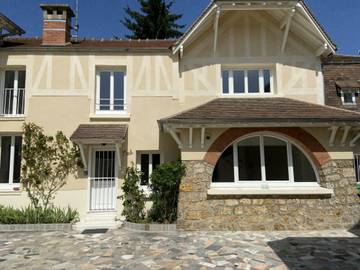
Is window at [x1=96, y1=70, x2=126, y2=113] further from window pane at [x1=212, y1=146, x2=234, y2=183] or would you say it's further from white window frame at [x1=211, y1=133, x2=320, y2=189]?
white window frame at [x1=211, y1=133, x2=320, y2=189]

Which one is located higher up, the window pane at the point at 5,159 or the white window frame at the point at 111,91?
the white window frame at the point at 111,91

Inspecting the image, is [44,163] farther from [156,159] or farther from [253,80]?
[253,80]

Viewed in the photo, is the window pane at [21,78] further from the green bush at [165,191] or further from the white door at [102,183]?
the green bush at [165,191]

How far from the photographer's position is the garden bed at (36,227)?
31.8 feet

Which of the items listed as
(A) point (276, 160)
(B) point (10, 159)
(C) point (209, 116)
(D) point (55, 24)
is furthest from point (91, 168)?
(A) point (276, 160)

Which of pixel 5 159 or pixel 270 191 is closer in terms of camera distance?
pixel 270 191

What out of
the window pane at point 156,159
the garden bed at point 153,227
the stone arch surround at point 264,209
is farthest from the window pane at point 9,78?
the stone arch surround at point 264,209

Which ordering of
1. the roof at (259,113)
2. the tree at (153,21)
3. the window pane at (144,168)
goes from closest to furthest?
the roof at (259,113) < the window pane at (144,168) < the tree at (153,21)

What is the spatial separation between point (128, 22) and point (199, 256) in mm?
27000

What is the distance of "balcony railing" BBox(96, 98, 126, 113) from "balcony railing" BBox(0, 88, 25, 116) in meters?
2.84

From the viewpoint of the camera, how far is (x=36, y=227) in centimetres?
973

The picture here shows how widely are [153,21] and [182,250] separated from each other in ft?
84.7

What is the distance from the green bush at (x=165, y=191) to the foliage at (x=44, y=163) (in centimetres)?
316

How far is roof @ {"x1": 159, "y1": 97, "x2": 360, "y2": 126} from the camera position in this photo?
30.9 ft
